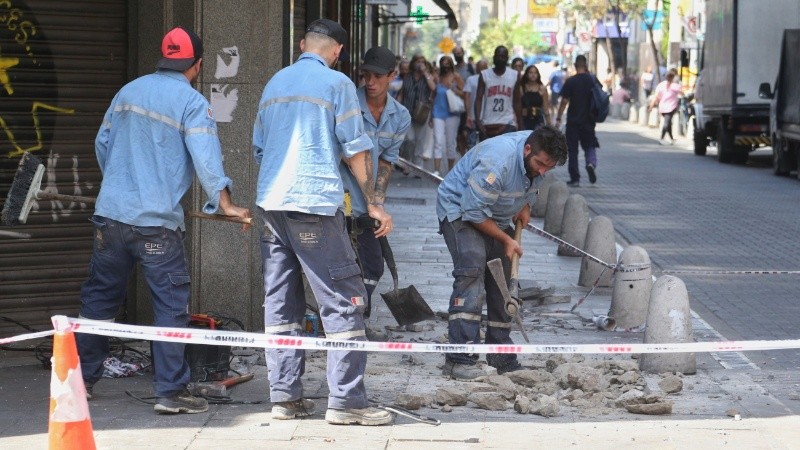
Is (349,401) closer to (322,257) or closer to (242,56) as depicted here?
(322,257)

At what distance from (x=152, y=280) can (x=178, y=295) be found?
14cm

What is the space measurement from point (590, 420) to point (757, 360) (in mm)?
2190

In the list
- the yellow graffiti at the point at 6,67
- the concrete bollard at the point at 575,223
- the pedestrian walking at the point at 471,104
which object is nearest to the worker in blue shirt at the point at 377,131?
the yellow graffiti at the point at 6,67

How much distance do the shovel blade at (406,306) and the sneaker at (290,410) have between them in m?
2.63

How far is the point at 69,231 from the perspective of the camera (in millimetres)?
8445

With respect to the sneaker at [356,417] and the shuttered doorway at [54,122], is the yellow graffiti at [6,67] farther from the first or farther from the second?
the sneaker at [356,417]

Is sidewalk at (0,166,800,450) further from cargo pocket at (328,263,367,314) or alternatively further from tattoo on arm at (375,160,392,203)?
tattoo on arm at (375,160,392,203)

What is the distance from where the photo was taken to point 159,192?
21.7 feet

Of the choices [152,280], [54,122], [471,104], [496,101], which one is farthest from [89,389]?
[471,104]

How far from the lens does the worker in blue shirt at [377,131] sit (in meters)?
8.43

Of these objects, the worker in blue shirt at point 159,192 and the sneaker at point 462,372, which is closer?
the worker in blue shirt at point 159,192

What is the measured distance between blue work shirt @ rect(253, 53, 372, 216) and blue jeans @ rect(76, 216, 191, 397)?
0.55 metres

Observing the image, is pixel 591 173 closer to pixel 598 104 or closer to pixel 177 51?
pixel 598 104

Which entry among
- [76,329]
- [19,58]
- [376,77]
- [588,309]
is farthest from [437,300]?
[76,329]
